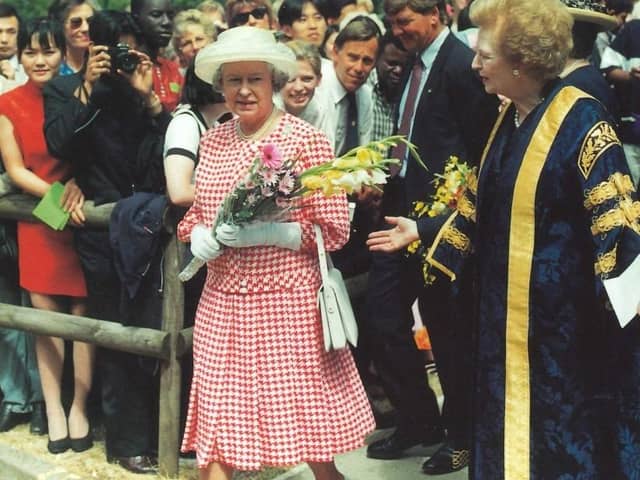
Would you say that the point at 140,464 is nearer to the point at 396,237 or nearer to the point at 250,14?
the point at 396,237

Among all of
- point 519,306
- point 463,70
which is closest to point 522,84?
point 519,306

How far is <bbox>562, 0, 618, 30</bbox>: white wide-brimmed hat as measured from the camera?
4.59 m

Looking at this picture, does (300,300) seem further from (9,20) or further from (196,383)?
(9,20)

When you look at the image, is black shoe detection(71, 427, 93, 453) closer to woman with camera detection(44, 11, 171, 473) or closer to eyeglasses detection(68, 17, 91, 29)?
woman with camera detection(44, 11, 171, 473)

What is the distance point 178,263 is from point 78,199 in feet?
2.39

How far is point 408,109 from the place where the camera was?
5559 millimetres

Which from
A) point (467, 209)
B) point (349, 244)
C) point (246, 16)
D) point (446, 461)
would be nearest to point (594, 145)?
point (467, 209)

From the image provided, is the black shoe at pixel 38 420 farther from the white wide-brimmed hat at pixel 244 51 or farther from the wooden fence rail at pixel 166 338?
the white wide-brimmed hat at pixel 244 51

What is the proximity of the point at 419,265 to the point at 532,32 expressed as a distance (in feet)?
6.25

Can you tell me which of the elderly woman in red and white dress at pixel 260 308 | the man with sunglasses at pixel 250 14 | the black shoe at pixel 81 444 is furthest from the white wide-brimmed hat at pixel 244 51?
the man with sunglasses at pixel 250 14

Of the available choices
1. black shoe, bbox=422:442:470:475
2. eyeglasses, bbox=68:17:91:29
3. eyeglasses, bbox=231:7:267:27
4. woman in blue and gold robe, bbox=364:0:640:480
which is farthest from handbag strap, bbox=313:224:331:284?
eyeglasses, bbox=231:7:267:27

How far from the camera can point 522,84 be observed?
3986 mm

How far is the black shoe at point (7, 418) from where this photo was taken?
651cm

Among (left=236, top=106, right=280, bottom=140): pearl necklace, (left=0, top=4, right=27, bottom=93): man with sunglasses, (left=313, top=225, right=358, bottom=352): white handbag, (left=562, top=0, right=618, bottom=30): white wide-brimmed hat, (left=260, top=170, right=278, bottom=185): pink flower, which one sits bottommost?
(left=313, top=225, right=358, bottom=352): white handbag
